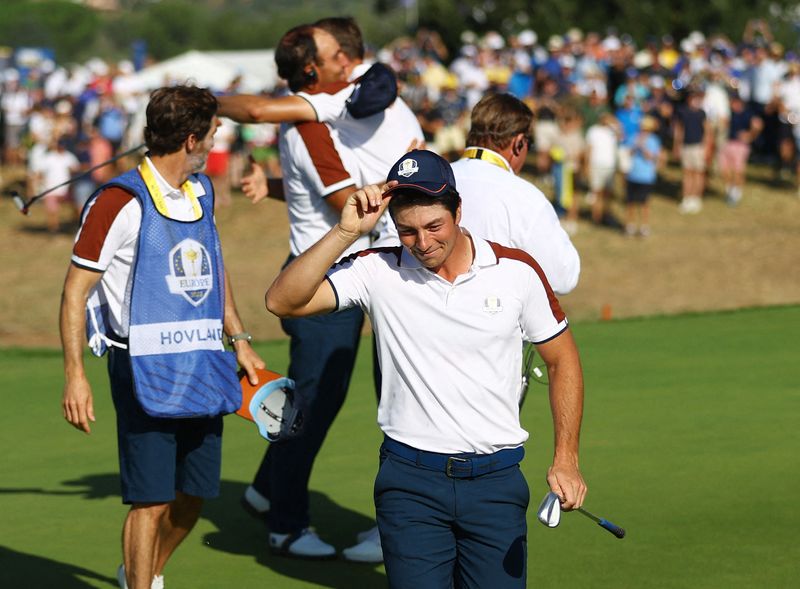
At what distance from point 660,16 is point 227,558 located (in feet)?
94.4

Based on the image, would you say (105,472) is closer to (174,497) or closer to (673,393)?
(174,497)

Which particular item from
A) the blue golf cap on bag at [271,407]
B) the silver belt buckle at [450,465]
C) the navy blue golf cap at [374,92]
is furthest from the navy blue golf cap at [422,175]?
the navy blue golf cap at [374,92]

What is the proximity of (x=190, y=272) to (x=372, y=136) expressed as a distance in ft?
4.87

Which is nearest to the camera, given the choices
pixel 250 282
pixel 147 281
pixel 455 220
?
pixel 455 220

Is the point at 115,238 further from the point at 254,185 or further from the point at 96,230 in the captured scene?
the point at 254,185

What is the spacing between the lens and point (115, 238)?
5.31 meters

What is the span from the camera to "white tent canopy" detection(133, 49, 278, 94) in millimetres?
31203

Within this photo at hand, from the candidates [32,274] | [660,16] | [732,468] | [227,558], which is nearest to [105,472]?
[227,558]

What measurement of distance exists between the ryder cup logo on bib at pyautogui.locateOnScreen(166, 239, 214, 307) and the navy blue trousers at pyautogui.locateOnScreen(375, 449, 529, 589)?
1458 mm

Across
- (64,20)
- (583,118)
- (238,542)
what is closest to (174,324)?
(238,542)

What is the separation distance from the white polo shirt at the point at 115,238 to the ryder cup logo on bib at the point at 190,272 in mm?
129

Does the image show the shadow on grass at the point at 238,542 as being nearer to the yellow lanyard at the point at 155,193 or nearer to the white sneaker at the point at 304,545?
the white sneaker at the point at 304,545

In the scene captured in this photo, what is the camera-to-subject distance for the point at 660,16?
33.2 meters

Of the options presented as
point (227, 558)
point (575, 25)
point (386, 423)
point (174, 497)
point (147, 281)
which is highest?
point (575, 25)
